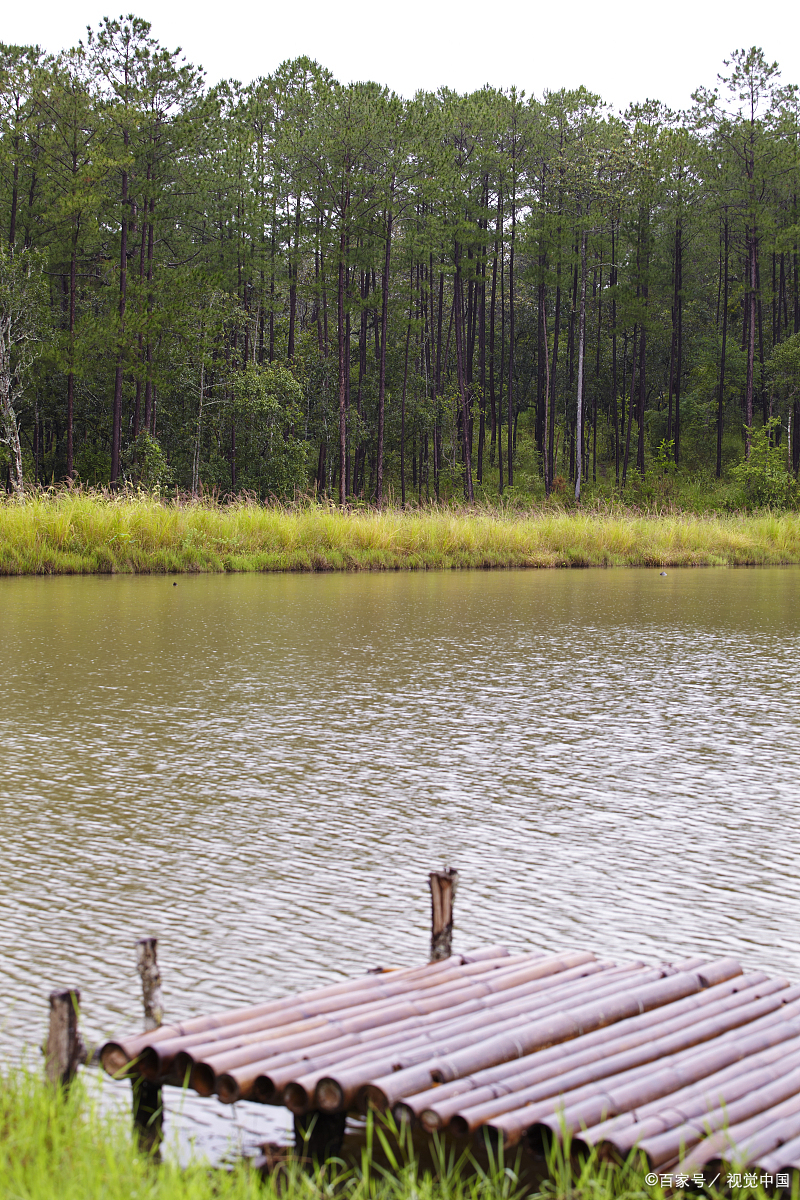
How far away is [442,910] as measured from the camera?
2.74 meters

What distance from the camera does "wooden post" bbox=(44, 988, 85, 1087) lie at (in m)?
2.09

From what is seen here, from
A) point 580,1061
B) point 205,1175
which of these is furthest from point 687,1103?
point 205,1175

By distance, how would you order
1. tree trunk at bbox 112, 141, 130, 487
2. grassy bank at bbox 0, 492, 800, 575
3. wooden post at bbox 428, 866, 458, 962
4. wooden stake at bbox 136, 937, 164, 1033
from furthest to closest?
tree trunk at bbox 112, 141, 130, 487 → grassy bank at bbox 0, 492, 800, 575 → wooden post at bbox 428, 866, 458, 962 → wooden stake at bbox 136, 937, 164, 1033

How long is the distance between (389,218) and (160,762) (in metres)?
31.3

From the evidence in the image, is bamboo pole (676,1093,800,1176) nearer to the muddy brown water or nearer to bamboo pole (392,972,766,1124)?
bamboo pole (392,972,766,1124)

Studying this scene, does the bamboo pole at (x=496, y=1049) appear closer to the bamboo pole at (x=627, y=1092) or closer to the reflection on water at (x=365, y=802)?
the bamboo pole at (x=627, y=1092)

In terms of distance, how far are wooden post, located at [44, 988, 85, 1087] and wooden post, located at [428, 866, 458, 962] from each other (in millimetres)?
890

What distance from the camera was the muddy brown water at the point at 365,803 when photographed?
327cm

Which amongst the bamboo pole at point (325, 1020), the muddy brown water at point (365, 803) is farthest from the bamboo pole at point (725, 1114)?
the muddy brown water at point (365, 803)

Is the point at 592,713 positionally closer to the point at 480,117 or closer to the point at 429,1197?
the point at 429,1197

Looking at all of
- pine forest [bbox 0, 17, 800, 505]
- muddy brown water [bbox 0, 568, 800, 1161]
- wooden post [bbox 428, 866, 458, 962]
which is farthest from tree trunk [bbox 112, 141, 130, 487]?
wooden post [bbox 428, 866, 458, 962]

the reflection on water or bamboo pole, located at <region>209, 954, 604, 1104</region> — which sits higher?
bamboo pole, located at <region>209, 954, 604, 1104</region>

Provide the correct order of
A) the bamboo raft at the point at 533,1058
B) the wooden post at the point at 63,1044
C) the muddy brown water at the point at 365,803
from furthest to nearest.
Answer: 1. the muddy brown water at the point at 365,803
2. the wooden post at the point at 63,1044
3. the bamboo raft at the point at 533,1058

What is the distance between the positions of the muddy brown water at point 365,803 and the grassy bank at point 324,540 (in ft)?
24.1
